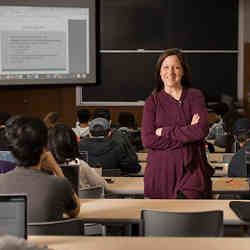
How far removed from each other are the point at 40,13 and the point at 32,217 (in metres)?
3.18

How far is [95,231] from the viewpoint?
4641 mm

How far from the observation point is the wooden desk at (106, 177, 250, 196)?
471 centimetres

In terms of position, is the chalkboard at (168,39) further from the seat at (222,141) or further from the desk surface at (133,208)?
the desk surface at (133,208)

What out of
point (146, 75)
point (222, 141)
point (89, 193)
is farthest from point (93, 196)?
point (146, 75)

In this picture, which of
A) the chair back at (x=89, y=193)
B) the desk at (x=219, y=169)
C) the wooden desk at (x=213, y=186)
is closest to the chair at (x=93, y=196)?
the chair back at (x=89, y=193)

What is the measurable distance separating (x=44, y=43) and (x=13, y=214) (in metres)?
3.57

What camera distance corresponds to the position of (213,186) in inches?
191

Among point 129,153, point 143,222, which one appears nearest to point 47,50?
point 129,153

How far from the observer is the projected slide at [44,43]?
5.66m

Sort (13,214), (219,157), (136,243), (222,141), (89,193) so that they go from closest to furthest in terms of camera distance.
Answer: (13,214) < (136,243) < (89,193) < (219,157) < (222,141)

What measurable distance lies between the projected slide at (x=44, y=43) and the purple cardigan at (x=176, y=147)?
6.37 feet

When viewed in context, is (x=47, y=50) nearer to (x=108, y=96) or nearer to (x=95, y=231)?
(x=95, y=231)

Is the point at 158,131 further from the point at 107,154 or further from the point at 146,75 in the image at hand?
the point at 146,75

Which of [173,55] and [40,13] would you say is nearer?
[173,55]
